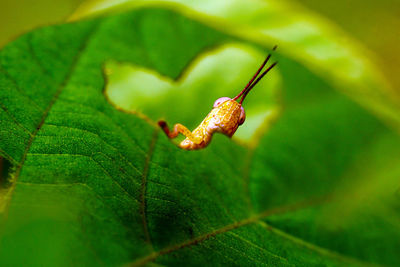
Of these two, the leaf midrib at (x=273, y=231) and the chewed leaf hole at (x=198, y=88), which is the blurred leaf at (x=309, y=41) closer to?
the chewed leaf hole at (x=198, y=88)

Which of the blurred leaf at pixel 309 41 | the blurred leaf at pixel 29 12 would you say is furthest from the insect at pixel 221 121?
the blurred leaf at pixel 29 12

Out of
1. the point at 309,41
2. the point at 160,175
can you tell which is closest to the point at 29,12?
the point at 309,41

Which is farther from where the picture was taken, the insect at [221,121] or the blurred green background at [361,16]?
the blurred green background at [361,16]

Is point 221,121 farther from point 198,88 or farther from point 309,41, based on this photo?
point 309,41

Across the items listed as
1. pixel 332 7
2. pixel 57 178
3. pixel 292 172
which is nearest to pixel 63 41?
pixel 57 178

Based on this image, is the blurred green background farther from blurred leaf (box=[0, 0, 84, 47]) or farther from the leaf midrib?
the leaf midrib

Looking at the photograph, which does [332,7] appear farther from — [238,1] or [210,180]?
[210,180]

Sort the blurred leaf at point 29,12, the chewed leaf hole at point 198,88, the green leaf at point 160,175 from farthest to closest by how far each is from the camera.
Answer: the blurred leaf at point 29,12, the chewed leaf hole at point 198,88, the green leaf at point 160,175

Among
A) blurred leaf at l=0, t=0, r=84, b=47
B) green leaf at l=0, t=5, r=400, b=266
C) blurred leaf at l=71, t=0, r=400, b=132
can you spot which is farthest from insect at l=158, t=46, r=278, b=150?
blurred leaf at l=0, t=0, r=84, b=47
